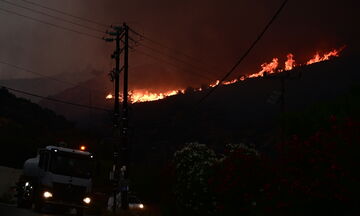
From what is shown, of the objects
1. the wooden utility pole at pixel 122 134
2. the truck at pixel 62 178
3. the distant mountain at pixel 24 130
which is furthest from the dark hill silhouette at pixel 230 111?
the truck at pixel 62 178

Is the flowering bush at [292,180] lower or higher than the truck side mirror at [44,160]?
lower

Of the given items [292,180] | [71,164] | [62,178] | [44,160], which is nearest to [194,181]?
[71,164]

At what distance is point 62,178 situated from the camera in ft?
90.3

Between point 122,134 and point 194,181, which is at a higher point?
point 122,134

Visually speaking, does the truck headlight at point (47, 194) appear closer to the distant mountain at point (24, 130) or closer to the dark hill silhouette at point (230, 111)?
the distant mountain at point (24, 130)

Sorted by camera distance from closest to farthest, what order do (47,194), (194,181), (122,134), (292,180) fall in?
1. (292,180)
2. (194,181)
3. (47,194)
4. (122,134)

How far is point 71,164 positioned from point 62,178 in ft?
2.77

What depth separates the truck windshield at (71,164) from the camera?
27281mm

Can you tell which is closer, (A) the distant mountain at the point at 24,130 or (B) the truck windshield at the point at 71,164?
(B) the truck windshield at the point at 71,164

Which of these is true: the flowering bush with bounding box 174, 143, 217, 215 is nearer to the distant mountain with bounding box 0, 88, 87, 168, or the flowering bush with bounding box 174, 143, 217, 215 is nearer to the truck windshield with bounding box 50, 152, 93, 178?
the truck windshield with bounding box 50, 152, 93, 178

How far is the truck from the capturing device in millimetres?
27312

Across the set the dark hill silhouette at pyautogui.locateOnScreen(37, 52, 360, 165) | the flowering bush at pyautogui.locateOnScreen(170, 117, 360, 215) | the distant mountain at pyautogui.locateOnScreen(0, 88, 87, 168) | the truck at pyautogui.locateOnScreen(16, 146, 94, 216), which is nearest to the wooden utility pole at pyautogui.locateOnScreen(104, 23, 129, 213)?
the truck at pyautogui.locateOnScreen(16, 146, 94, 216)

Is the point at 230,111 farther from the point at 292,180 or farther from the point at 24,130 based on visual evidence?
the point at 292,180

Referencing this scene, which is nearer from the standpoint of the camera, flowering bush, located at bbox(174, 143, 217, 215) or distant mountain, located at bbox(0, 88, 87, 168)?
flowering bush, located at bbox(174, 143, 217, 215)
